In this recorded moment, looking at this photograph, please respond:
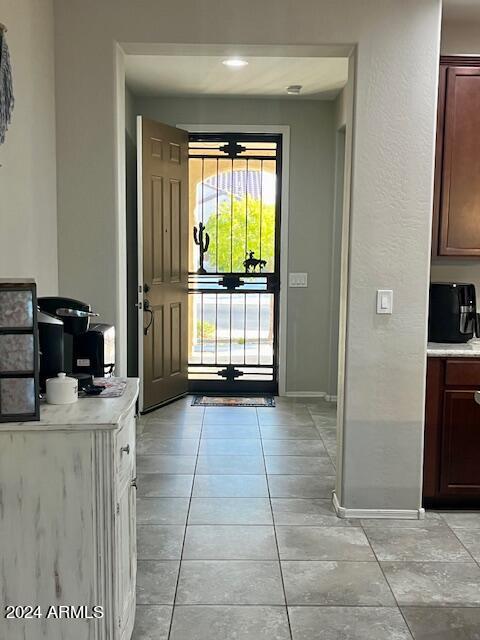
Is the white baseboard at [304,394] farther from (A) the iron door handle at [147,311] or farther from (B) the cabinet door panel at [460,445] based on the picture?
(B) the cabinet door panel at [460,445]

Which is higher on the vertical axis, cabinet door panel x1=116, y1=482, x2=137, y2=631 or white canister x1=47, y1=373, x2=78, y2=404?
white canister x1=47, y1=373, x2=78, y2=404

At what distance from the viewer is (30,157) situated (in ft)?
8.95

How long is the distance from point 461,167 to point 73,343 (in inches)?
89.5

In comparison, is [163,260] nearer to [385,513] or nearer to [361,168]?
[361,168]

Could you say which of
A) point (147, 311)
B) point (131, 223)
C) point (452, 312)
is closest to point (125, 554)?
point (452, 312)

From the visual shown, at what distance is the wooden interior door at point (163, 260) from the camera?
527 centimetres

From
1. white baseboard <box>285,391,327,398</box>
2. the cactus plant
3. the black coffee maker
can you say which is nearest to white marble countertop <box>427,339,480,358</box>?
the black coffee maker

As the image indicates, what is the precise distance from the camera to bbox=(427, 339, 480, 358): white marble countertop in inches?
132

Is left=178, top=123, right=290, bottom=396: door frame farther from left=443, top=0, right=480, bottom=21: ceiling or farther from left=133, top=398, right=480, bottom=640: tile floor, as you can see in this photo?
left=443, top=0, right=480, bottom=21: ceiling

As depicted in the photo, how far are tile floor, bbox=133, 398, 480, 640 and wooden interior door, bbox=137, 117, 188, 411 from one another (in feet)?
3.97

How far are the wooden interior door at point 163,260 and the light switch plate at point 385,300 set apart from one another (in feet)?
8.14

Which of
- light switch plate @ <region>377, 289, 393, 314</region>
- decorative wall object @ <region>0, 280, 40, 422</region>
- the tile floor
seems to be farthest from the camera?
light switch plate @ <region>377, 289, 393, 314</region>

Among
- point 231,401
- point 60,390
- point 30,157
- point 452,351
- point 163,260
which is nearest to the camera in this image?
point 60,390

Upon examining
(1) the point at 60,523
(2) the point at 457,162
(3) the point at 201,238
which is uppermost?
(2) the point at 457,162
